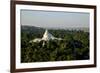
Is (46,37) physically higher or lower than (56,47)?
higher

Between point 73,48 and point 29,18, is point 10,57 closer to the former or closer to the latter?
point 29,18

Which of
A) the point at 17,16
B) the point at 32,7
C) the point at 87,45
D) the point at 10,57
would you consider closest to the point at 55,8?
the point at 32,7

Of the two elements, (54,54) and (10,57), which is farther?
(54,54)

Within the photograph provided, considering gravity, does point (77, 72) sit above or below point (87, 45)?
below

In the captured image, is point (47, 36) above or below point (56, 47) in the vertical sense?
above

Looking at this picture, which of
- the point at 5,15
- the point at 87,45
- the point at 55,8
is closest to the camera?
the point at 5,15

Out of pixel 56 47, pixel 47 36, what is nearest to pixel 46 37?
pixel 47 36

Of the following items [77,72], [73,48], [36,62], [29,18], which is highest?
[29,18]

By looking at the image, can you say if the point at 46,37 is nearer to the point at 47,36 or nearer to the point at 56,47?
the point at 47,36
